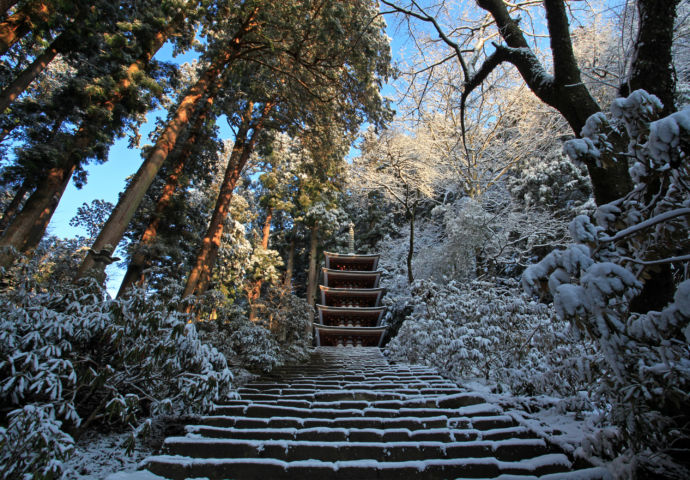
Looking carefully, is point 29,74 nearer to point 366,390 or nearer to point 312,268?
point 366,390

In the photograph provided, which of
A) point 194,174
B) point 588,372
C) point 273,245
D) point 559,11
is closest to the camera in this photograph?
point 588,372

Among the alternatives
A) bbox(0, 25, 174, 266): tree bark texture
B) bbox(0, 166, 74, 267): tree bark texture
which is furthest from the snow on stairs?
bbox(0, 25, 174, 266): tree bark texture

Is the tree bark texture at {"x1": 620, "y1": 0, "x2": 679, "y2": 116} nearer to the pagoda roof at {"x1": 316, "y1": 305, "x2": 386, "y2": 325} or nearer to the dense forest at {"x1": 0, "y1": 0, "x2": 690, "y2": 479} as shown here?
the dense forest at {"x1": 0, "y1": 0, "x2": 690, "y2": 479}

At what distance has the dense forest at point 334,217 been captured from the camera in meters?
1.58

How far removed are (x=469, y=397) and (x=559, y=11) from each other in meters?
3.82

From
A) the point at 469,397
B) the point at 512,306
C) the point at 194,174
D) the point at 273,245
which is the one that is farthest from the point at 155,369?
the point at 273,245

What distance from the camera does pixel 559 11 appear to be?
2.79 m

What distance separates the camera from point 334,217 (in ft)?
57.8

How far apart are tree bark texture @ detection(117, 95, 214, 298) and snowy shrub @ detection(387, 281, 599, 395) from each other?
24.4 feet

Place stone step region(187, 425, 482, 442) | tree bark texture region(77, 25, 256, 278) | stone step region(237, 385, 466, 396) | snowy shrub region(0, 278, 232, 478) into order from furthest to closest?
tree bark texture region(77, 25, 256, 278)
stone step region(237, 385, 466, 396)
stone step region(187, 425, 482, 442)
snowy shrub region(0, 278, 232, 478)

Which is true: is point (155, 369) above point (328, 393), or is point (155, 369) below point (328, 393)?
above

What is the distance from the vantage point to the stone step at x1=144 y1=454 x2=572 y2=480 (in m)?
2.08

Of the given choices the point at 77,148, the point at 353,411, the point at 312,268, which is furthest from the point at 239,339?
the point at 312,268

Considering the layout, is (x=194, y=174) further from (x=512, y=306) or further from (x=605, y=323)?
(x=605, y=323)
